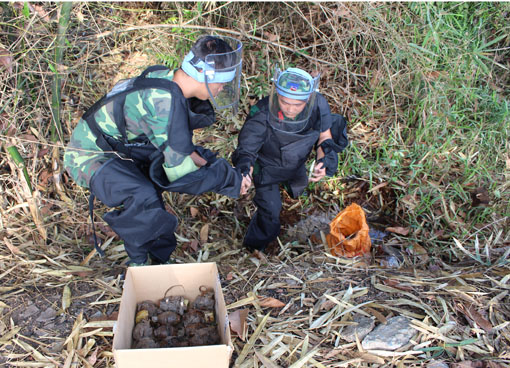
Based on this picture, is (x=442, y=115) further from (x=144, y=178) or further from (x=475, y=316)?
(x=144, y=178)

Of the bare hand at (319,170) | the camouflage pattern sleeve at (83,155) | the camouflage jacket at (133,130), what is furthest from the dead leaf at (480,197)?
the camouflage pattern sleeve at (83,155)

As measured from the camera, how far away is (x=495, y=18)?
15.3ft

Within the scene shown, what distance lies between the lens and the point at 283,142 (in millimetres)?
3389

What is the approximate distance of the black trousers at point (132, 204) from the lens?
104 inches

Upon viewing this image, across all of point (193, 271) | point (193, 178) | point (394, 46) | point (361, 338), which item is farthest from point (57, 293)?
point (394, 46)

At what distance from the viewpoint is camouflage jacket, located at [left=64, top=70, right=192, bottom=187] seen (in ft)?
8.04

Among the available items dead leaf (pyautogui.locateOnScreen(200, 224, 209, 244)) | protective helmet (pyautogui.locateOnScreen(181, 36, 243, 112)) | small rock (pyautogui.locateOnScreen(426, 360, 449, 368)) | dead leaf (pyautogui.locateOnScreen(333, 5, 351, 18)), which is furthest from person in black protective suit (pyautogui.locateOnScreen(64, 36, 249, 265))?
dead leaf (pyautogui.locateOnScreen(333, 5, 351, 18))

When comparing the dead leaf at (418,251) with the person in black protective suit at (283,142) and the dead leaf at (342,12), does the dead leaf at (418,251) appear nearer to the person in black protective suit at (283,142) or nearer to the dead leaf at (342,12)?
the person in black protective suit at (283,142)

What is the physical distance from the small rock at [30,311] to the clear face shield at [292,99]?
87.0 inches

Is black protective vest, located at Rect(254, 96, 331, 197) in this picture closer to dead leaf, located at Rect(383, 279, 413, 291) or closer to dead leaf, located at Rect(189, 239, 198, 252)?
dead leaf, located at Rect(189, 239, 198, 252)

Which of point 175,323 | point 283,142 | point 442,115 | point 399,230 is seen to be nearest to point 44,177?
point 175,323

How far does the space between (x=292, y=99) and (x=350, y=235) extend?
130 centimetres

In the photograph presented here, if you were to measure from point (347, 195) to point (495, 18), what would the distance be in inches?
112

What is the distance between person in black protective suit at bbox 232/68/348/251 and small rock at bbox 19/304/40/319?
5.50ft
